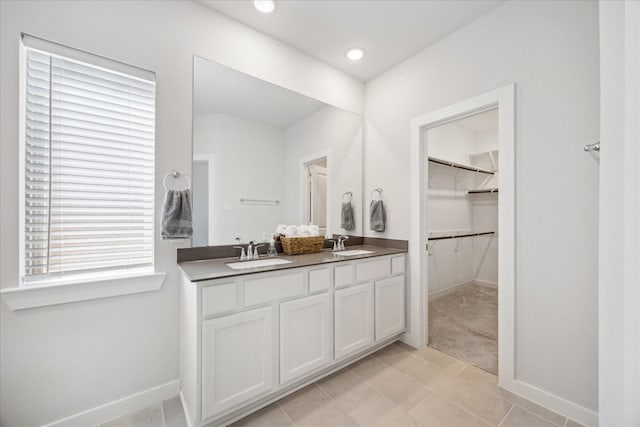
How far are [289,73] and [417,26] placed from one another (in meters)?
1.09

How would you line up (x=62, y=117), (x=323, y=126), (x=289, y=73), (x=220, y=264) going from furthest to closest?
(x=323, y=126), (x=289, y=73), (x=220, y=264), (x=62, y=117)

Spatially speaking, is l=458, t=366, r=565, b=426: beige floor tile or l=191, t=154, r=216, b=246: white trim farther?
l=191, t=154, r=216, b=246: white trim

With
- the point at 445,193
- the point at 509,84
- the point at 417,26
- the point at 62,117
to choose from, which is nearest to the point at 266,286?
the point at 62,117

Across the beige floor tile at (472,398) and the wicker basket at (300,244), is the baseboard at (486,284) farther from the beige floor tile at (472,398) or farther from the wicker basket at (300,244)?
the wicker basket at (300,244)

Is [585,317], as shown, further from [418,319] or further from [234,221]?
[234,221]

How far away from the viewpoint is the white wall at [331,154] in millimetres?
2320

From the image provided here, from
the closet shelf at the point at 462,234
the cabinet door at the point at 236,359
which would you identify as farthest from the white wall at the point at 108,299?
the closet shelf at the point at 462,234

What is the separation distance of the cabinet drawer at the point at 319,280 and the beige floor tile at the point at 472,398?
1021mm

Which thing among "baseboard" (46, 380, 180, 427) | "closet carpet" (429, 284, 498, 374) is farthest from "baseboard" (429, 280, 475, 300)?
"baseboard" (46, 380, 180, 427)

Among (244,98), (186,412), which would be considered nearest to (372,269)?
(186,412)

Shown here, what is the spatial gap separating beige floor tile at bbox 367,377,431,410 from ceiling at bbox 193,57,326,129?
7.10 ft

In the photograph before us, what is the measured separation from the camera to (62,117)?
1.41 metres

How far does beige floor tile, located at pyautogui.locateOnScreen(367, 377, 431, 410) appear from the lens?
65.2 inches

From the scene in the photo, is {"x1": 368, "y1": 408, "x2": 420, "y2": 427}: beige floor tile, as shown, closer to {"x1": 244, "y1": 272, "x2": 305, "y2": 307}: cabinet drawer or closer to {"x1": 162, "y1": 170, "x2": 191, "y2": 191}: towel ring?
{"x1": 244, "y1": 272, "x2": 305, "y2": 307}: cabinet drawer
